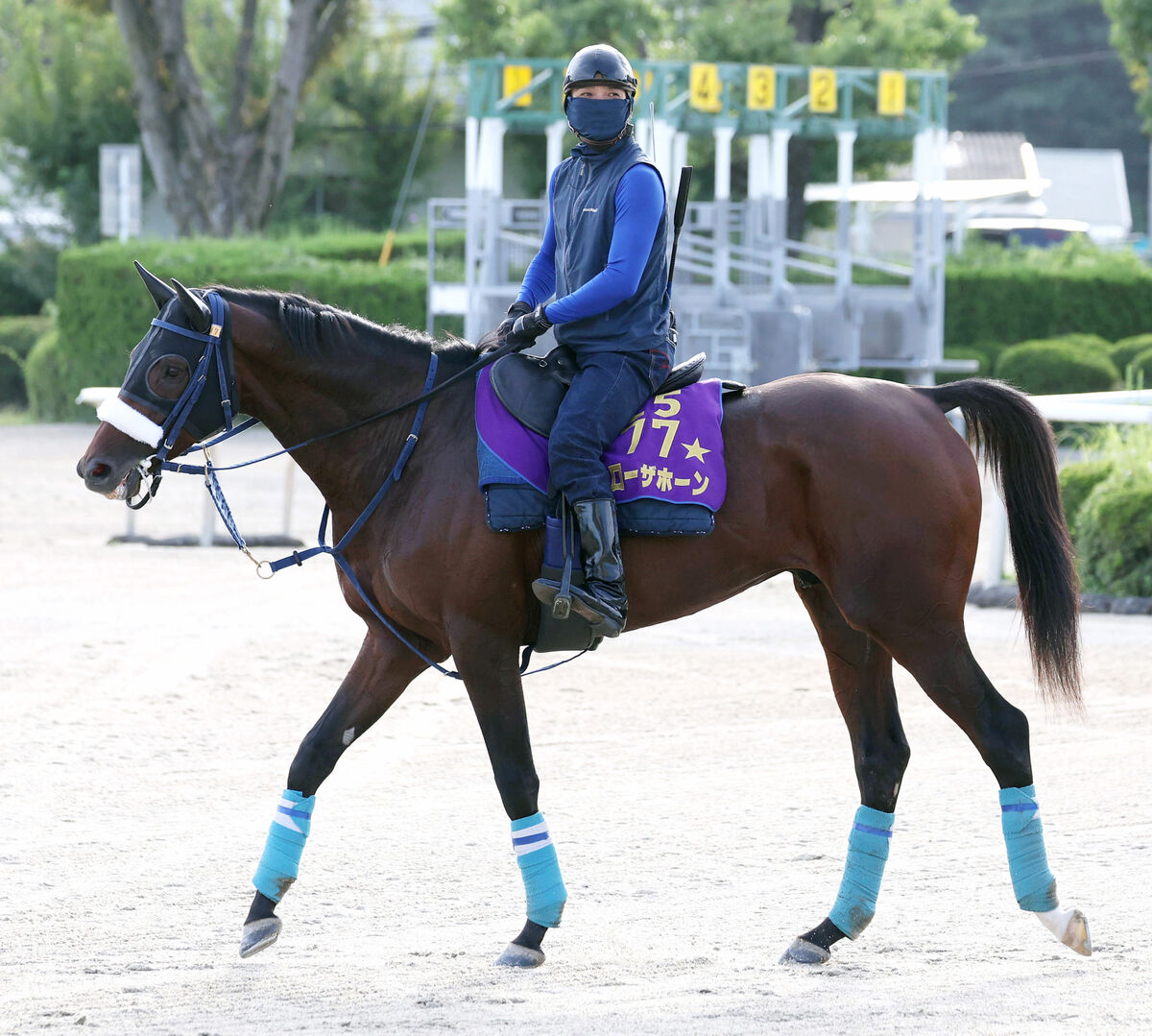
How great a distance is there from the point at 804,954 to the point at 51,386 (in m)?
20.3

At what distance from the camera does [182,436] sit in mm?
4367

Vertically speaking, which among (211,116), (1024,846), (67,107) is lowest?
(1024,846)

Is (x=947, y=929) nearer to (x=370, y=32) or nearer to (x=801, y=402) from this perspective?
(x=801, y=402)

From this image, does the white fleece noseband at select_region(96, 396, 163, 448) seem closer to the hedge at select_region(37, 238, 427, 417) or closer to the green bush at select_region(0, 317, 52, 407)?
the hedge at select_region(37, 238, 427, 417)

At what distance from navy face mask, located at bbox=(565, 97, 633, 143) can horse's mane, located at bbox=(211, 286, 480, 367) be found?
715 millimetres

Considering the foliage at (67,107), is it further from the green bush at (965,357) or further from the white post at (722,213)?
the green bush at (965,357)

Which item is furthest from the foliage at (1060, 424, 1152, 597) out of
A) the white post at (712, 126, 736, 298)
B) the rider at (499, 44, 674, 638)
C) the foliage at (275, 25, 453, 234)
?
the foliage at (275, 25, 453, 234)

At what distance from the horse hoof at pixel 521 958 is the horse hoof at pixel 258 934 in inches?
24.7

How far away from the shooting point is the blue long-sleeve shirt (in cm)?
427

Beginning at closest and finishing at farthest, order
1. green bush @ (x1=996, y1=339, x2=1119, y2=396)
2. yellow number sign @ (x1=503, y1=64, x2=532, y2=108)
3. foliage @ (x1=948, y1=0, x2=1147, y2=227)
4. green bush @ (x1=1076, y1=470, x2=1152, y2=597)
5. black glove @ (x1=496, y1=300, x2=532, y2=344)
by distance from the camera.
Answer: black glove @ (x1=496, y1=300, x2=532, y2=344)
green bush @ (x1=1076, y1=470, x2=1152, y2=597)
yellow number sign @ (x1=503, y1=64, x2=532, y2=108)
green bush @ (x1=996, y1=339, x2=1119, y2=396)
foliage @ (x1=948, y1=0, x2=1147, y2=227)

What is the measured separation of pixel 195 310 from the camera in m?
4.25

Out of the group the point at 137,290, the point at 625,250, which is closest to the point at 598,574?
the point at 625,250

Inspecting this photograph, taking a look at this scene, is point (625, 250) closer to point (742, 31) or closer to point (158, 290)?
point (158, 290)

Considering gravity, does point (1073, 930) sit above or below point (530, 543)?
below
